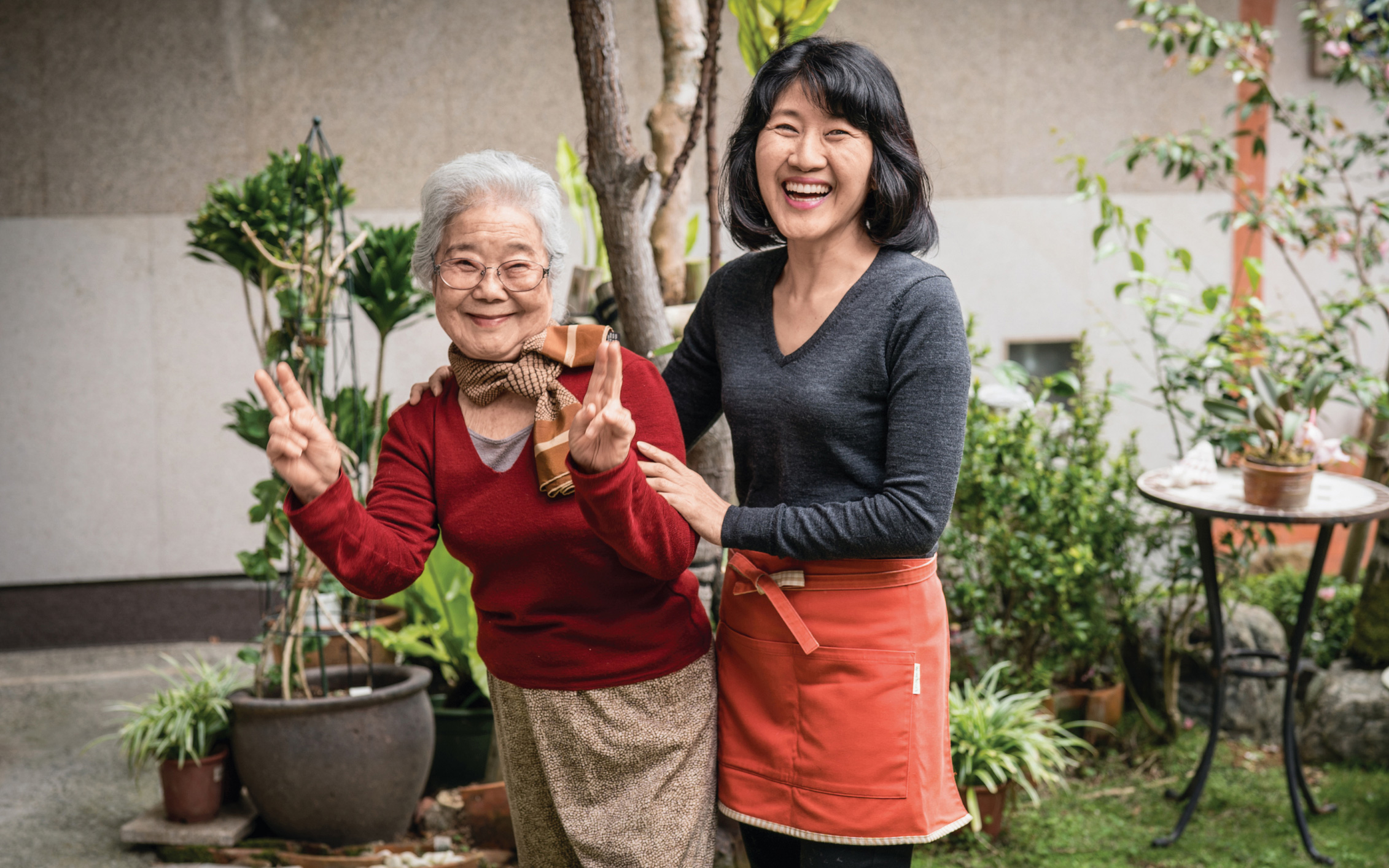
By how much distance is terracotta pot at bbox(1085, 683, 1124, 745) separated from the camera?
381 centimetres

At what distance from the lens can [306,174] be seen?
118 inches

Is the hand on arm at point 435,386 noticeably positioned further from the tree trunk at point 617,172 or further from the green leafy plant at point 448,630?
the green leafy plant at point 448,630

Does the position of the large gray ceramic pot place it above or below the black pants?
below

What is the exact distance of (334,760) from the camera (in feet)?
9.42

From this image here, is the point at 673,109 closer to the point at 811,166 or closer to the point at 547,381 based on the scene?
the point at 811,166

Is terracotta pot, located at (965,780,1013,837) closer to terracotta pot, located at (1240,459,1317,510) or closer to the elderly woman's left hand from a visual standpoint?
terracotta pot, located at (1240,459,1317,510)

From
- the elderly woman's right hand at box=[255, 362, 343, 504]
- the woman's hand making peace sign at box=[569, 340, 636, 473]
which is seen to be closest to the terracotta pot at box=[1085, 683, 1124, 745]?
the woman's hand making peace sign at box=[569, 340, 636, 473]

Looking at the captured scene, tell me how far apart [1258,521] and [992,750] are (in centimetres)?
96

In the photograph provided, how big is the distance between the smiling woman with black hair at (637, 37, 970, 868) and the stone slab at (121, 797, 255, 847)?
199cm

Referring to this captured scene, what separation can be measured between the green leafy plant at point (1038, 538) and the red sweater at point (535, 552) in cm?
213

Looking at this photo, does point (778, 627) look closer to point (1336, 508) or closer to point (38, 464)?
point (1336, 508)

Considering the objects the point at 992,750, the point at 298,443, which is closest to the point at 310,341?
the point at 298,443

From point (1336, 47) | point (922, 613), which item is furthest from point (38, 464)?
point (1336, 47)

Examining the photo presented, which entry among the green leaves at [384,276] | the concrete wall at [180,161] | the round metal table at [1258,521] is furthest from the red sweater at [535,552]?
the concrete wall at [180,161]
